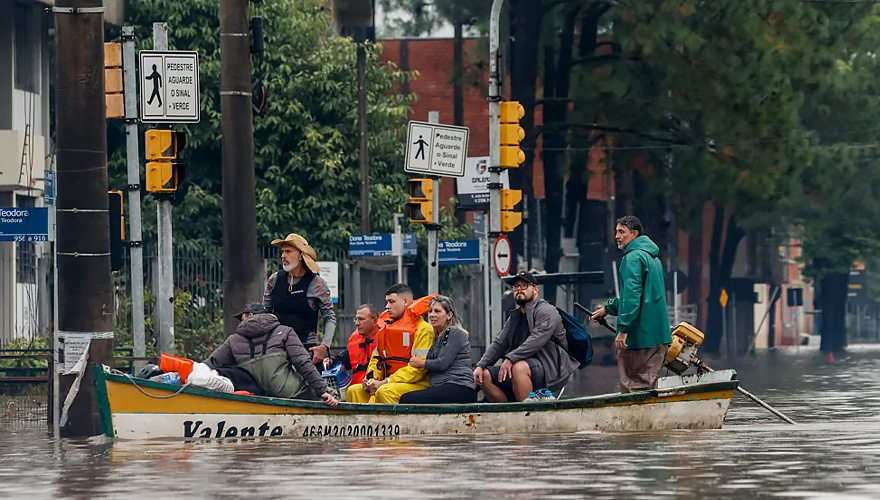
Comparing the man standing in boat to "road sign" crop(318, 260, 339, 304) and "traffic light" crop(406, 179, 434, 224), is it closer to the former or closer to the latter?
"traffic light" crop(406, 179, 434, 224)

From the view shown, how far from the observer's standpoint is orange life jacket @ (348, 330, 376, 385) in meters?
19.2

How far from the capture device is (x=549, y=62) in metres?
45.0

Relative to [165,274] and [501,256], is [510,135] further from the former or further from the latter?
[165,274]

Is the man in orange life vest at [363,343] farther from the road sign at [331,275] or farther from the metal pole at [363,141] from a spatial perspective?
the metal pole at [363,141]

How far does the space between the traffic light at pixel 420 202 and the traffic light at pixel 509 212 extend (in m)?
2.15

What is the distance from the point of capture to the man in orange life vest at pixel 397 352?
18172 mm

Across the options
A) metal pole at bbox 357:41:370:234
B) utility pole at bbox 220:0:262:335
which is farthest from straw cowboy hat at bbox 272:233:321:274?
metal pole at bbox 357:41:370:234

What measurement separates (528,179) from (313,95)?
23.4 ft

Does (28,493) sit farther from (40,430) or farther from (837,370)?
(837,370)

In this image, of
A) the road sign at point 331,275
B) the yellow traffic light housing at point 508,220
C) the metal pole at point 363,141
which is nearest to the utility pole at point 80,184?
the yellow traffic light housing at point 508,220

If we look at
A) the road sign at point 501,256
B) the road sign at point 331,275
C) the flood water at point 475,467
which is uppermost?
the road sign at point 501,256

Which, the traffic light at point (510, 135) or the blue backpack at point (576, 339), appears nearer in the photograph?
the blue backpack at point (576, 339)

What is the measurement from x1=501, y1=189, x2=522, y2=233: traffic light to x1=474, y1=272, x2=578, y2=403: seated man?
8794 millimetres

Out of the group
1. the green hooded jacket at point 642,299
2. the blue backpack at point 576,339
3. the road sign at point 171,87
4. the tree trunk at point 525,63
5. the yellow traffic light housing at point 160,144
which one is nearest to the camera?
the green hooded jacket at point 642,299
